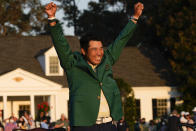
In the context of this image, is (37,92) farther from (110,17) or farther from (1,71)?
(110,17)

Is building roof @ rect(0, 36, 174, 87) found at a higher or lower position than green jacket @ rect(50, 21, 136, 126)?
higher

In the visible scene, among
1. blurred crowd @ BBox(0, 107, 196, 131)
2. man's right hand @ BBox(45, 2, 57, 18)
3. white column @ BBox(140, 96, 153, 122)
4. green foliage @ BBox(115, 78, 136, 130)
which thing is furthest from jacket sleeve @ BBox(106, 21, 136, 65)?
white column @ BBox(140, 96, 153, 122)

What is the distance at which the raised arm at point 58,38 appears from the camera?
13.3ft

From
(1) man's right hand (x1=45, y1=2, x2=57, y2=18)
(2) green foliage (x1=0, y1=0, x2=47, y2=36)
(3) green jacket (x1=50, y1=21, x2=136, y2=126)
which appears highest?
(2) green foliage (x1=0, y1=0, x2=47, y2=36)

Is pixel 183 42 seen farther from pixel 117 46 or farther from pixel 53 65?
pixel 117 46

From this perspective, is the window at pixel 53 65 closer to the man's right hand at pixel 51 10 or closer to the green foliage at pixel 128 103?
the green foliage at pixel 128 103

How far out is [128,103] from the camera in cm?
2855

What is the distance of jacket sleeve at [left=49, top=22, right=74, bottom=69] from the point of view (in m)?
4.08

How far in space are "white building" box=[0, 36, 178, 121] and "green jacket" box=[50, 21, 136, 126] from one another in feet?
80.0

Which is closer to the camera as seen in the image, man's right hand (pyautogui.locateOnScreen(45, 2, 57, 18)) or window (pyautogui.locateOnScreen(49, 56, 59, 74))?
man's right hand (pyautogui.locateOnScreen(45, 2, 57, 18))

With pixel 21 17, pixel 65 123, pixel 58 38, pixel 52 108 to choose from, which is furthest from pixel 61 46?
pixel 21 17

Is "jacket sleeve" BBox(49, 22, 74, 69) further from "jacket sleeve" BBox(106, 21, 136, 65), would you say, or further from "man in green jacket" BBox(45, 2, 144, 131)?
"jacket sleeve" BBox(106, 21, 136, 65)

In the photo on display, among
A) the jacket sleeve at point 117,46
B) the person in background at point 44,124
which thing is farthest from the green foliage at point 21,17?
the jacket sleeve at point 117,46

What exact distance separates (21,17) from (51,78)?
58.7 ft
